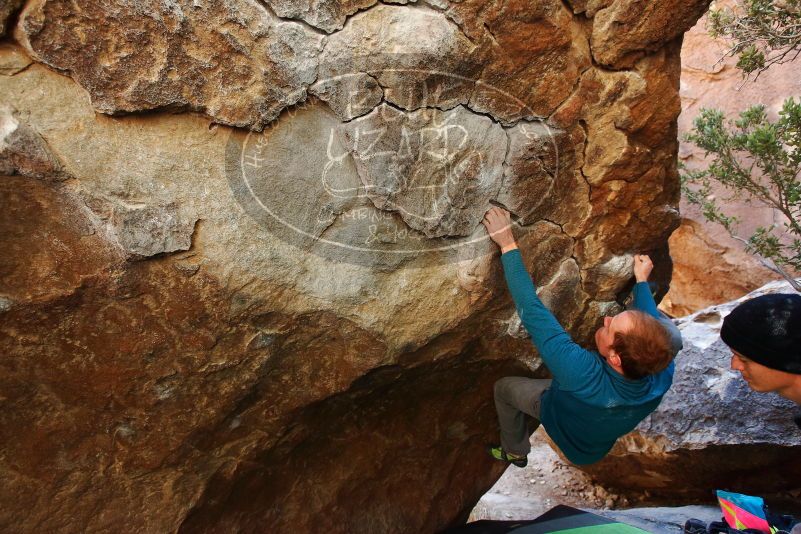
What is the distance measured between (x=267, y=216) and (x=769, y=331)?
151 centimetres

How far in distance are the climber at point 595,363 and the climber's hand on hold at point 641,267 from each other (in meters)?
0.07

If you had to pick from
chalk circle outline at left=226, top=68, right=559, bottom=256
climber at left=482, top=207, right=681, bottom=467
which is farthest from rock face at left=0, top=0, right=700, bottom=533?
climber at left=482, top=207, right=681, bottom=467

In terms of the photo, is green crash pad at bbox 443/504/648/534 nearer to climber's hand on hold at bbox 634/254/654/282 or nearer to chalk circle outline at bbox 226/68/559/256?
climber's hand on hold at bbox 634/254/654/282

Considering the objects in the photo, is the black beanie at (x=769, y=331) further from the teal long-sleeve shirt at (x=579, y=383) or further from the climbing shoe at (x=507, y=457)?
the climbing shoe at (x=507, y=457)

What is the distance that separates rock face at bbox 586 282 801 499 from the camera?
127 inches

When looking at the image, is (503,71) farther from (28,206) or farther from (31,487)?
(31,487)

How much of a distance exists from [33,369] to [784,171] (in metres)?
4.01

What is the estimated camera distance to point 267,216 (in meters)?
1.73

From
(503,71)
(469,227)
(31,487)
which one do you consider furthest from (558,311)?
(31,487)

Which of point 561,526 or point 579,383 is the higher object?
point 579,383

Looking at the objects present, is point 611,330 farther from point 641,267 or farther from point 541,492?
point 541,492

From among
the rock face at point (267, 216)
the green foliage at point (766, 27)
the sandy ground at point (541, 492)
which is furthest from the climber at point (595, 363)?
the sandy ground at point (541, 492)

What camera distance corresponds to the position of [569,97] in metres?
1.91

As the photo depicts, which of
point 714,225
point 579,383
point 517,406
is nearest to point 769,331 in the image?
point 579,383
